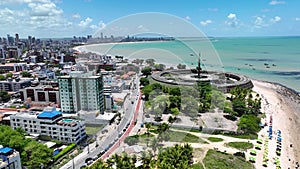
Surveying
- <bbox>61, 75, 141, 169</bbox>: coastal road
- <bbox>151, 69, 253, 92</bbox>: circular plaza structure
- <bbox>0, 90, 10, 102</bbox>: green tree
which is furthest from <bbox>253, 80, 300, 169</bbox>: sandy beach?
<bbox>0, 90, 10, 102</bbox>: green tree

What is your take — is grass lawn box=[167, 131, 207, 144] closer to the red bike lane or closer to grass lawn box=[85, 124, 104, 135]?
the red bike lane

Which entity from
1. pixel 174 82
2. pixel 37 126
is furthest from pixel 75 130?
pixel 174 82

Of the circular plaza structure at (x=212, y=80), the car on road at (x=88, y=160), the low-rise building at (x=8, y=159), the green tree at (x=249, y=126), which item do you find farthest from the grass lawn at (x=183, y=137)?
the circular plaza structure at (x=212, y=80)

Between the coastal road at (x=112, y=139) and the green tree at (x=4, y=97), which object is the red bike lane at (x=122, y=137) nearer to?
the coastal road at (x=112, y=139)

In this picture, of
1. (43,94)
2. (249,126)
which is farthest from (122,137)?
(43,94)

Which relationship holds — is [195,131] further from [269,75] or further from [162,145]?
[269,75]

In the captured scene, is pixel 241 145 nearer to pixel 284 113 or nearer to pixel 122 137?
pixel 122 137
